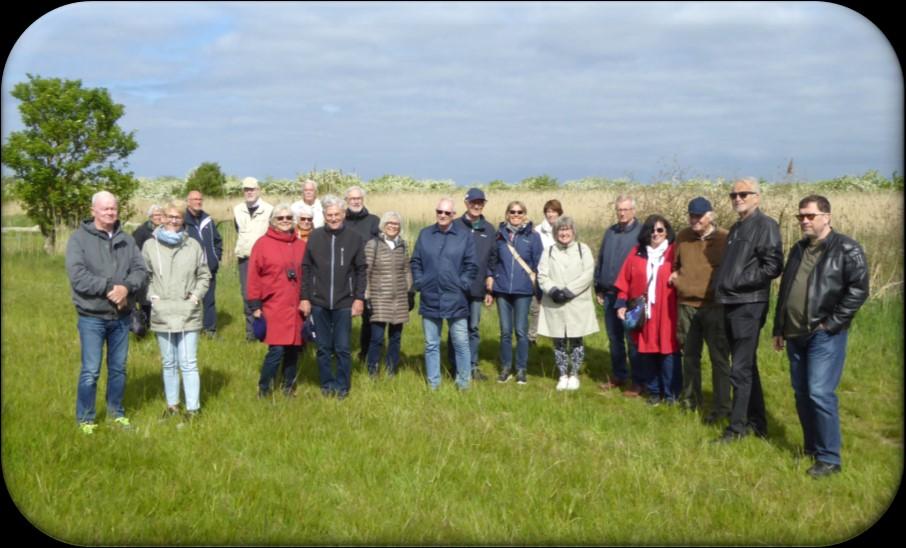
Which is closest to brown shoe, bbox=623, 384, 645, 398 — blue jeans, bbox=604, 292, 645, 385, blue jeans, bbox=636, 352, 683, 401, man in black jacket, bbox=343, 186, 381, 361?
blue jeans, bbox=604, 292, 645, 385

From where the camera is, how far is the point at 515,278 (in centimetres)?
845

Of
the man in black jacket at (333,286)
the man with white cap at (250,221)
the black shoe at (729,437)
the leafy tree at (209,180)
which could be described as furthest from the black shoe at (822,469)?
the leafy tree at (209,180)

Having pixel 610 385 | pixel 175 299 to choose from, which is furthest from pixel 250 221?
pixel 610 385

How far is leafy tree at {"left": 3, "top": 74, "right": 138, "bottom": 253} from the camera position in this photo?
59.4 ft

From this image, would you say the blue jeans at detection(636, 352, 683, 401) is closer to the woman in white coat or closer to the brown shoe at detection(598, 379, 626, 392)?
the brown shoe at detection(598, 379, 626, 392)

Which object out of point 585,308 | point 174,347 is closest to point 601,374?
point 585,308

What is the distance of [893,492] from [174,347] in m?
5.78

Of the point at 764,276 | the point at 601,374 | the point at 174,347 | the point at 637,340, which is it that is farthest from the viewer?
the point at 601,374

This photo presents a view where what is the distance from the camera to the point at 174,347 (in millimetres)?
6609

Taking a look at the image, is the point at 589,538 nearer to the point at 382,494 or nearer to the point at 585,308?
the point at 382,494

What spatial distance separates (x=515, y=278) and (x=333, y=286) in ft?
7.25

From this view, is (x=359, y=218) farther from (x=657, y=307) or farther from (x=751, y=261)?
(x=751, y=261)

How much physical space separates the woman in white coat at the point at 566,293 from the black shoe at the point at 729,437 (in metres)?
2.15

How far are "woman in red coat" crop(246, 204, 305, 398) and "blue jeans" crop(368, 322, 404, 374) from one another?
1048 mm
